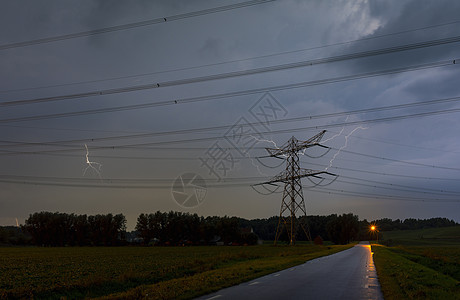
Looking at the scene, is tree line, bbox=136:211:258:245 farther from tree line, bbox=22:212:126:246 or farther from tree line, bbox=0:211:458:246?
tree line, bbox=22:212:126:246

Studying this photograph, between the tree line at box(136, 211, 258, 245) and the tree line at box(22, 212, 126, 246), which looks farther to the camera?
the tree line at box(22, 212, 126, 246)

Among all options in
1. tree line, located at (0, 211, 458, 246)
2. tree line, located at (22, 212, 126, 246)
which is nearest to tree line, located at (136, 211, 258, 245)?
tree line, located at (0, 211, 458, 246)

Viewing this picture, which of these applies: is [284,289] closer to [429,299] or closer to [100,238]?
[429,299]

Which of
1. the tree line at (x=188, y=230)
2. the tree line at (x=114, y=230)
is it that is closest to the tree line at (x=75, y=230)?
the tree line at (x=114, y=230)

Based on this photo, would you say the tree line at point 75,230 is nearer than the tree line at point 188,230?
No

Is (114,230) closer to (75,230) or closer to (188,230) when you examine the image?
(75,230)

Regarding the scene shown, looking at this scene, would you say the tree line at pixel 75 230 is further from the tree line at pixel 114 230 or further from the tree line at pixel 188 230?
the tree line at pixel 188 230

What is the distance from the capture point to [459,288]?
18.6 meters

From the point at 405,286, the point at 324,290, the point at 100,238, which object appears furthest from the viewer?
the point at 100,238

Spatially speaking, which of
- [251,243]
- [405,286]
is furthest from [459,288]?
[251,243]

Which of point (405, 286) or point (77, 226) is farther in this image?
point (77, 226)

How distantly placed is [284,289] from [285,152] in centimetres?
5894

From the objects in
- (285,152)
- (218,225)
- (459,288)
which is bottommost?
(459,288)

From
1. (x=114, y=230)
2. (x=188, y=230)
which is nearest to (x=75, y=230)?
(x=114, y=230)
